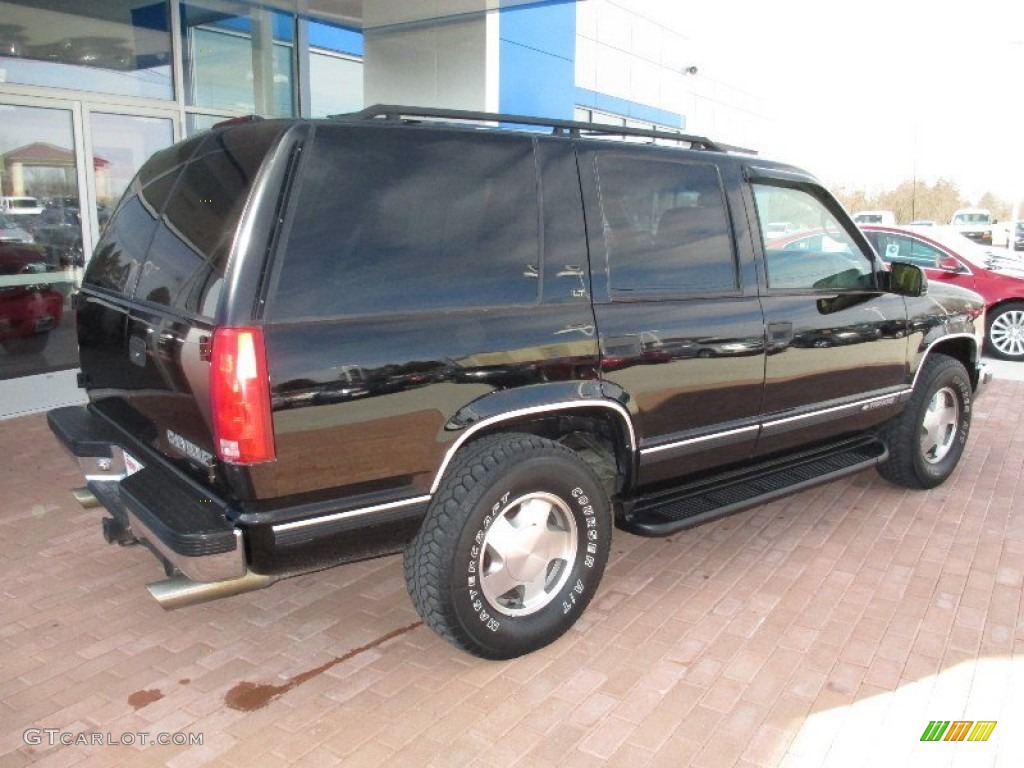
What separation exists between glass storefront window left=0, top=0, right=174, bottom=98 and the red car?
1.47 meters

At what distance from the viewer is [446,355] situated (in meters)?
2.81

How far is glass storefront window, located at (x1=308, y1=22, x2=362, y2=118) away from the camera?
398 inches

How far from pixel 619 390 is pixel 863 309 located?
1.87 meters

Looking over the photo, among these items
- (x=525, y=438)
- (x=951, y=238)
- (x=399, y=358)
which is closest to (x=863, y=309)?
(x=525, y=438)

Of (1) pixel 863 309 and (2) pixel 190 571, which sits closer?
(2) pixel 190 571

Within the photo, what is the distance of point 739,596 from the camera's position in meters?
3.73

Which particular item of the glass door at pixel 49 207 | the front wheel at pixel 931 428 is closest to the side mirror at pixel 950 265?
the front wheel at pixel 931 428

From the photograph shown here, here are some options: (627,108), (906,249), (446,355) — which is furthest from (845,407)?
(627,108)

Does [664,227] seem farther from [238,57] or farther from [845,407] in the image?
[238,57]

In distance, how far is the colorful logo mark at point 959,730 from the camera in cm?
274

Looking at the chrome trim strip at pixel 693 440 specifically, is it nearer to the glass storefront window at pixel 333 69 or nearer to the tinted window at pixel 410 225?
the tinted window at pixel 410 225

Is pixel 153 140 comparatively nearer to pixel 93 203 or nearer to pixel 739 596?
pixel 93 203

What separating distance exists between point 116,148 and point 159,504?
6.12 m

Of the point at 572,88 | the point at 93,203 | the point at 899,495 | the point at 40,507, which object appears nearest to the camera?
the point at 40,507
